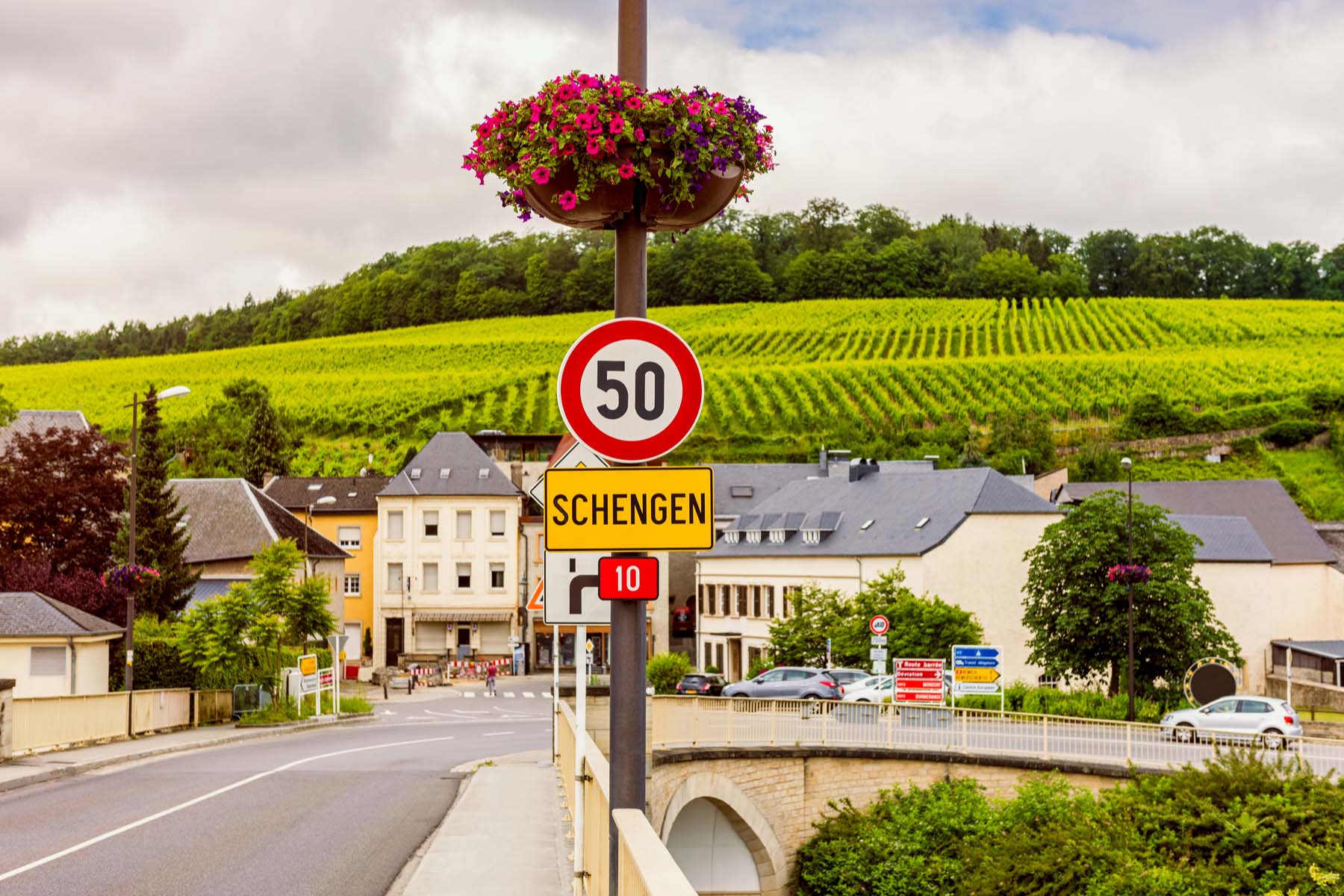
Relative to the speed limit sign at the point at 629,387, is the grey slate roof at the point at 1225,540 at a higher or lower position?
higher

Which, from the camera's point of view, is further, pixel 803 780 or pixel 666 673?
pixel 666 673

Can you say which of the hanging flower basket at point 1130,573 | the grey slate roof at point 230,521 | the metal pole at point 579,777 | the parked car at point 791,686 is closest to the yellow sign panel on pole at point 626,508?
the metal pole at point 579,777

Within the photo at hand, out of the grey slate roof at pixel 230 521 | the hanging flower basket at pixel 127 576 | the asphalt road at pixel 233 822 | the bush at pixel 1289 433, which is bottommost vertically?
the asphalt road at pixel 233 822

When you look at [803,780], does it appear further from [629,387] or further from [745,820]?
[629,387]

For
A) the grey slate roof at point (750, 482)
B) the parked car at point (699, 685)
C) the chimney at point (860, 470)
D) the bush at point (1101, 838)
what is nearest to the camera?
the bush at point (1101, 838)

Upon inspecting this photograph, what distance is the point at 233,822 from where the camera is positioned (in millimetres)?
17375

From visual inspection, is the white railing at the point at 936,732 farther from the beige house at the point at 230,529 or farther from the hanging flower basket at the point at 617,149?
the beige house at the point at 230,529

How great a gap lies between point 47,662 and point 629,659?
A: 2787 cm

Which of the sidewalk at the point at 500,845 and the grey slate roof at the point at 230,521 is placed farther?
the grey slate roof at the point at 230,521

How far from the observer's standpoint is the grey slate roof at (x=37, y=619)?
30875 mm

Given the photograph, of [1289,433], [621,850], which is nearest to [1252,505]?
[1289,433]

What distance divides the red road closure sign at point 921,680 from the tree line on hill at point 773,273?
11698cm

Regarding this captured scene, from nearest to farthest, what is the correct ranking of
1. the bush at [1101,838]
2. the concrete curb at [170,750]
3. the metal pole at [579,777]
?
1. the metal pole at [579,777]
2. the concrete curb at [170,750]
3. the bush at [1101,838]

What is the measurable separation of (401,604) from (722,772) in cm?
4681
